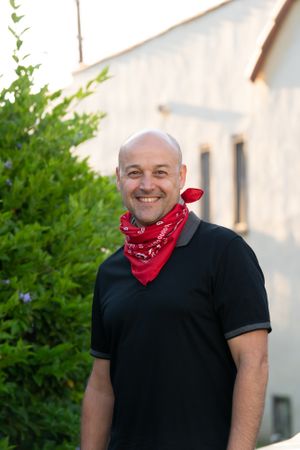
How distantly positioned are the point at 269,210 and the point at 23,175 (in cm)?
1255

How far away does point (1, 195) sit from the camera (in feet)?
21.5

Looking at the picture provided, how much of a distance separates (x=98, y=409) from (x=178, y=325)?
2.19ft

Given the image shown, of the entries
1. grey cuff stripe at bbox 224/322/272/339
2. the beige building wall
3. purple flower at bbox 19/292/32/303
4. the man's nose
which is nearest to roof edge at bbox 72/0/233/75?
the beige building wall

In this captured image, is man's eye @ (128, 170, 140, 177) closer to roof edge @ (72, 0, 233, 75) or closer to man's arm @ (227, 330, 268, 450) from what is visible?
man's arm @ (227, 330, 268, 450)

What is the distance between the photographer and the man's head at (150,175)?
442 centimetres

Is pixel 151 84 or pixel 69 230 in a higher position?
pixel 151 84

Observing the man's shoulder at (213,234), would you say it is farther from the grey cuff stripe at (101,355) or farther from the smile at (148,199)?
the grey cuff stripe at (101,355)

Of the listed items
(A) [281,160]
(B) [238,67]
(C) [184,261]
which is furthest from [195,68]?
(C) [184,261]

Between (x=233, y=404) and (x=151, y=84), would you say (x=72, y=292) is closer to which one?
(x=233, y=404)

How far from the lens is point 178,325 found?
13.9 feet

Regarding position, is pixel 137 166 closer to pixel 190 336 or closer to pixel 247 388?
Result: pixel 190 336

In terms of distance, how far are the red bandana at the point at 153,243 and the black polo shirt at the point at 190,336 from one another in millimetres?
28

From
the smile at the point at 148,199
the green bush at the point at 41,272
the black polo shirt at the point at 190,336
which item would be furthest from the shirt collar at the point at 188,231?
the green bush at the point at 41,272

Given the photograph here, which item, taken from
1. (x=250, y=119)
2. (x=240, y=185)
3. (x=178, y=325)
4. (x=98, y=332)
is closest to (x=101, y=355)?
(x=98, y=332)
